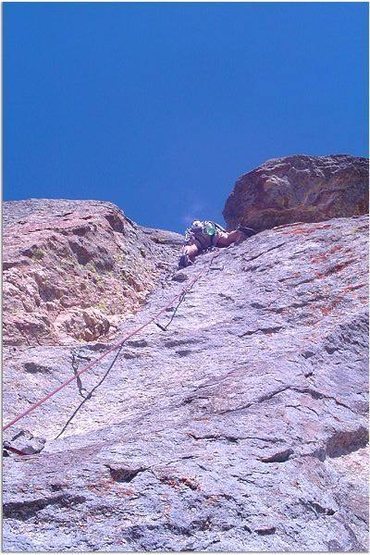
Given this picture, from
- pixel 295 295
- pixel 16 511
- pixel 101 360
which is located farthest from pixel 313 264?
pixel 16 511

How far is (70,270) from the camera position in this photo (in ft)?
32.4

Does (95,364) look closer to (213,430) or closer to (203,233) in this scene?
(213,430)

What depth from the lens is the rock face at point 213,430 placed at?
3.87m

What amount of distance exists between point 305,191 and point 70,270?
6688mm

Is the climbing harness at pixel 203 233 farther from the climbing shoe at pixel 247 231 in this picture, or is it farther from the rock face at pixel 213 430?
the rock face at pixel 213 430

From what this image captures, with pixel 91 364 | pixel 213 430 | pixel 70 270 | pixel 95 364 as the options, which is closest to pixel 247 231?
pixel 70 270

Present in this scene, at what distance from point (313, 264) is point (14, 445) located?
19.5 ft

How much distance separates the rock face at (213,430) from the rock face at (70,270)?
62 cm

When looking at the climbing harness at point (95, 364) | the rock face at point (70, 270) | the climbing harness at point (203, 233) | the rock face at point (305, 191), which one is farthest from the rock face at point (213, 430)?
the climbing harness at point (203, 233)

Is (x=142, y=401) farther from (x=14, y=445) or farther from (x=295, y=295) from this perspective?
(x=295, y=295)

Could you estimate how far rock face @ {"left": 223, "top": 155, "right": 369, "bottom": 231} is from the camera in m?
13.9

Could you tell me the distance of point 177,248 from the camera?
15.5 metres

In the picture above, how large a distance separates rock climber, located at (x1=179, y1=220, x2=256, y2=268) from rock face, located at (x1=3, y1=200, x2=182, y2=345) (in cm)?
61

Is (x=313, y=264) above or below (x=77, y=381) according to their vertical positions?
above
